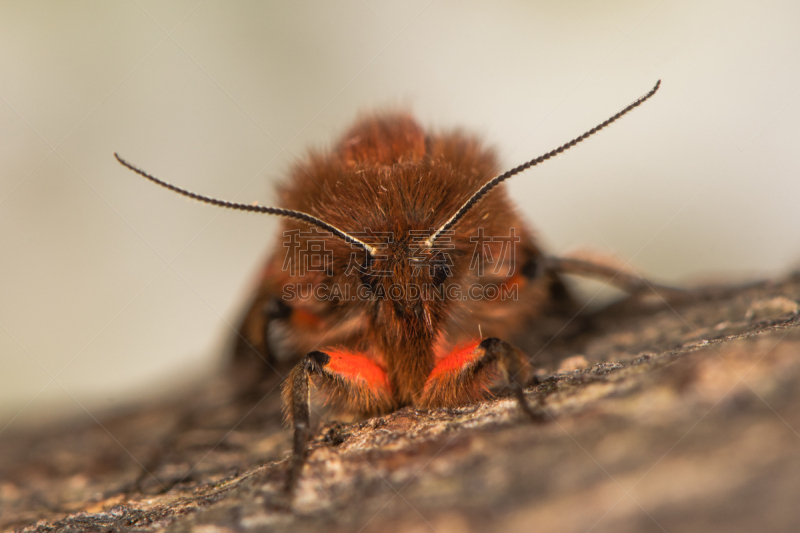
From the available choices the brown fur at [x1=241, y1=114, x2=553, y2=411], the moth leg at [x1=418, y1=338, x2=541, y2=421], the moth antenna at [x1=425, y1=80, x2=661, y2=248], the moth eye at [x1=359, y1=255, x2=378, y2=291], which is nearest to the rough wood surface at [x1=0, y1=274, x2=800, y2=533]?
the moth leg at [x1=418, y1=338, x2=541, y2=421]

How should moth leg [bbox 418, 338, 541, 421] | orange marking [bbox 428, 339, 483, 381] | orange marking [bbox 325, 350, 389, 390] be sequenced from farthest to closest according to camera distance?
orange marking [bbox 325, 350, 389, 390]
orange marking [bbox 428, 339, 483, 381]
moth leg [bbox 418, 338, 541, 421]

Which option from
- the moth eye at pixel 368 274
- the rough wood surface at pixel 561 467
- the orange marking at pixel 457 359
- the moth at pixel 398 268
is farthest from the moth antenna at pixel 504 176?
the rough wood surface at pixel 561 467

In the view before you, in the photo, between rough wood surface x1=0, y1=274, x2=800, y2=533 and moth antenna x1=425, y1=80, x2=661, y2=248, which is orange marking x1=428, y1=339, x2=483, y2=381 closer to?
rough wood surface x1=0, y1=274, x2=800, y2=533

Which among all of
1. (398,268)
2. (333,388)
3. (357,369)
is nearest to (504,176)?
(398,268)

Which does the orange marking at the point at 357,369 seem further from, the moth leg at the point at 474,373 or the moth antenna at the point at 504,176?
the moth antenna at the point at 504,176

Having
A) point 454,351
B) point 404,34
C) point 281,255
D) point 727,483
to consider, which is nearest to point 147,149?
point 404,34

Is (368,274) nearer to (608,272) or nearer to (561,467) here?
(561,467)
